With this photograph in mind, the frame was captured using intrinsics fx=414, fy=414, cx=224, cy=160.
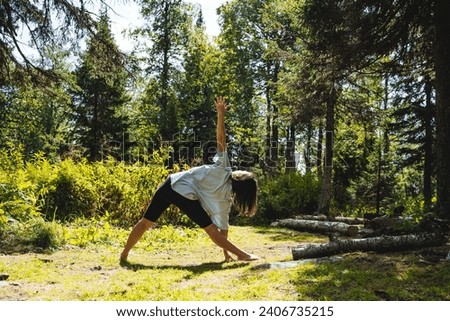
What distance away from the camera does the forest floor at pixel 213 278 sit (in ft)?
12.2

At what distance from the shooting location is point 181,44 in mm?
30031

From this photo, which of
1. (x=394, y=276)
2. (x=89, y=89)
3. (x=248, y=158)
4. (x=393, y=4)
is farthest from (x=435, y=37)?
(x=89, y=89)

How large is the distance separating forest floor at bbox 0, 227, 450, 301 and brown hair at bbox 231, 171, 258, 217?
2.66ft

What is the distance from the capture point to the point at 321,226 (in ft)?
36.6

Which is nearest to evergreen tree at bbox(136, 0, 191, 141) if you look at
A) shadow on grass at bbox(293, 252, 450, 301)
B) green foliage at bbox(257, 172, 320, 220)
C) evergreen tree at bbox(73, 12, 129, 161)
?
evergreen tree at bbox(73, 12, 129, 161)

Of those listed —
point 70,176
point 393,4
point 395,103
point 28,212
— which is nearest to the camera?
point 28,212

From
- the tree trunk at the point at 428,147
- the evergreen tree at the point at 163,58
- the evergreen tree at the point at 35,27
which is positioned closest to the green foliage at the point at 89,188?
the evergreen tree at the point at 35,27

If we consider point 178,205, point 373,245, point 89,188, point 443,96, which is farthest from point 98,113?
point 373,245

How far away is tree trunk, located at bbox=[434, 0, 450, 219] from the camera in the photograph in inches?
299

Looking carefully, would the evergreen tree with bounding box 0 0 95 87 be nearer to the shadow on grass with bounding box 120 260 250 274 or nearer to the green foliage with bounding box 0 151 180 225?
the green foliage with bounding box 0 151 180 225
